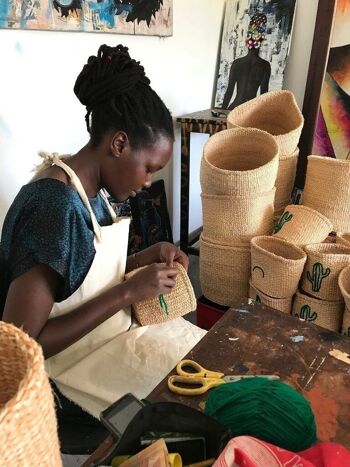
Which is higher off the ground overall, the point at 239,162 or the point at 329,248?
the point at 239,162

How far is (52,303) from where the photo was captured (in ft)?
2.97

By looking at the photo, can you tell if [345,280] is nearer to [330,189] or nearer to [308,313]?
[308,313]

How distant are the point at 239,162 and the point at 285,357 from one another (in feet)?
3.55

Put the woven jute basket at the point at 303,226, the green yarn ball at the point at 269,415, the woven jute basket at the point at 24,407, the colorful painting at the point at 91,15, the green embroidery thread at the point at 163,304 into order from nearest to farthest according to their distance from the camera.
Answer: the woven jute basket at the point at 24,407
the green yarn ball at the point at 269,415
the green embroidery thread at the point at 163,304
the colorful painting at the point at 91,15
the woven jute basket at the point at 303,226

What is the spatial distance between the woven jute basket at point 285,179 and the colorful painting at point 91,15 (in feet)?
2.88

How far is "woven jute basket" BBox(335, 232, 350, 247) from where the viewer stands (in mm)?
1595

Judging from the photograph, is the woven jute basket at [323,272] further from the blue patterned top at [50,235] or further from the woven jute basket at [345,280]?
the blue patterned top at [50,235]

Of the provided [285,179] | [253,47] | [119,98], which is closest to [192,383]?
[119,98]

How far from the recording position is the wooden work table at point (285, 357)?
2.27 ft

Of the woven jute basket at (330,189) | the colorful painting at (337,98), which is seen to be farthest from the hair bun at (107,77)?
the colorful painting at (337,98)

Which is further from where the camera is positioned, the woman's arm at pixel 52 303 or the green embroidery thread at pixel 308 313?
the green embroidery thread at pixel 308 313

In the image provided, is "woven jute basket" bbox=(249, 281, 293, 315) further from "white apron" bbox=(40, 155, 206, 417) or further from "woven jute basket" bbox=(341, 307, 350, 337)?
"white apron" bbox=(40, 155, 206, 417)

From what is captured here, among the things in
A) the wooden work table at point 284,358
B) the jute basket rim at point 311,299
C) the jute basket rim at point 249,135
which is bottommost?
the jute basket rim at point 311,299

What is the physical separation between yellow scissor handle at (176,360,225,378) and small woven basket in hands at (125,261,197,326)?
0.35 m
